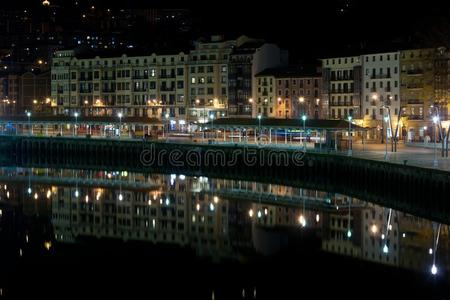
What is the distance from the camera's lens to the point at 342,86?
103062 mm

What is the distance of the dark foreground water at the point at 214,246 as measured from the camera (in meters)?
34.9

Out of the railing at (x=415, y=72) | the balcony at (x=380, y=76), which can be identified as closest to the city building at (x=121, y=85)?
the balcony at (x=380, y=76)

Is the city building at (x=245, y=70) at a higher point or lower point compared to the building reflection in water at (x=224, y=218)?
higher

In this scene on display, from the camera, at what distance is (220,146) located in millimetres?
82812

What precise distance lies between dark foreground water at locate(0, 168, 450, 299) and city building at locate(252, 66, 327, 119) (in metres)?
44.0

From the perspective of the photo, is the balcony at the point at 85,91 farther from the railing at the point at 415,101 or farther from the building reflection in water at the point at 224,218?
the building reflection in water at the point at 224,218

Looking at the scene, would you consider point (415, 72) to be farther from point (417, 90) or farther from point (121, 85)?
point (121, 85)

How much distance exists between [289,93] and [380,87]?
46.7 feet

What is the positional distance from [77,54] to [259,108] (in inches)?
1560

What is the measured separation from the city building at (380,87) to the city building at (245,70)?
1785cm

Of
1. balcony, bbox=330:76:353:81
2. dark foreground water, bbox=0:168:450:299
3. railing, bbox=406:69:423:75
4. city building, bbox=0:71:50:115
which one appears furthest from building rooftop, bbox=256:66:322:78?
city building, bbox=0:71:50:115

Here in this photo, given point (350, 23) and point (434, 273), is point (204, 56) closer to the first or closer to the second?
point (350, 23)

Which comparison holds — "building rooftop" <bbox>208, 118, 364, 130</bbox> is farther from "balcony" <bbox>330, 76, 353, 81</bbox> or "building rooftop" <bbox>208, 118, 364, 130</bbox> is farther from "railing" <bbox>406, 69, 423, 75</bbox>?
"railing" <bbox>406, 69, 423, 75</bbox>

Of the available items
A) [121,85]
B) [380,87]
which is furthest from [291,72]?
[121,85]
